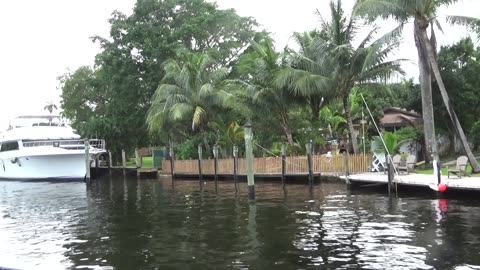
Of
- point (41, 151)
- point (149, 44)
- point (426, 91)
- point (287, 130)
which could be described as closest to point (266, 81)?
point (287, 130)

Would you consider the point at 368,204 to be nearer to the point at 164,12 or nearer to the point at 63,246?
the point at 63,246

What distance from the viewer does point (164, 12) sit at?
44.3 m

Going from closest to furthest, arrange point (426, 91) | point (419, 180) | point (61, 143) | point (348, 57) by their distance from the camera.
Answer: point (419, 180) < point (426, 91) < point (348, 57) < point (61, 143)

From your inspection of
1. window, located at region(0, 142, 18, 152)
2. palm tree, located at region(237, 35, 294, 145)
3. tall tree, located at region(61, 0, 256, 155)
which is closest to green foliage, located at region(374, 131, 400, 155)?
palm tree, located at region(237, 35, 294, 145)

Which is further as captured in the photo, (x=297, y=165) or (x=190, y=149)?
(x=190, y=149)

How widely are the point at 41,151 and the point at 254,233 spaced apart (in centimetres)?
2983

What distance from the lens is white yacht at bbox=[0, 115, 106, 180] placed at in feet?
129

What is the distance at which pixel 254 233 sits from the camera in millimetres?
13258

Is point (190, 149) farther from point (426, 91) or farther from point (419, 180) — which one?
point (419, 180)

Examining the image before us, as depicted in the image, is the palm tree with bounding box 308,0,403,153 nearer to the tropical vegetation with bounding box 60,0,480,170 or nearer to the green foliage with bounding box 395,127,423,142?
the tropical vegetation with bounding box 60,0,480,170

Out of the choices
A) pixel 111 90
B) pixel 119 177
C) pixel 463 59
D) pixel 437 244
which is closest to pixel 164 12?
pixel 111 90

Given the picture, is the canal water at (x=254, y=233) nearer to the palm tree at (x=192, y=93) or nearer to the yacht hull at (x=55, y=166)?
the palm tree at (x=192, y=93)

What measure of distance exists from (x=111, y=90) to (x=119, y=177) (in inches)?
296

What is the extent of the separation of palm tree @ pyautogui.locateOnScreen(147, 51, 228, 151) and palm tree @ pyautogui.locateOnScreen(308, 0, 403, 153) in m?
8.62
